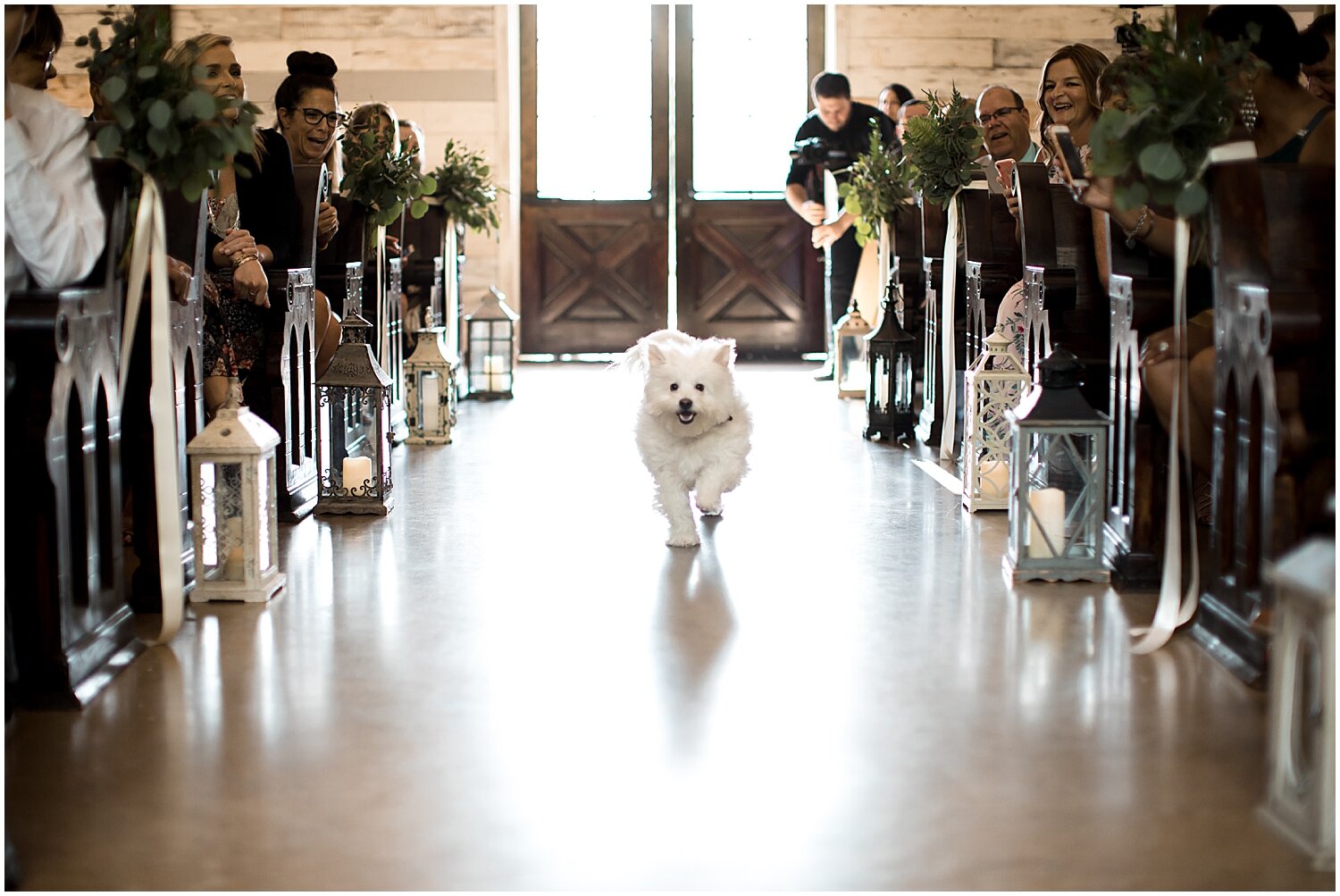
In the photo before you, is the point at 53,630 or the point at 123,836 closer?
the point at 123,836

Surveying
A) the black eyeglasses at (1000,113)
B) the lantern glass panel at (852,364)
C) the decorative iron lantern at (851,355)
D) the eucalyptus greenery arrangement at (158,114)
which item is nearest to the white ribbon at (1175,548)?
the eucalyptus greenery arrangement at (158,114)

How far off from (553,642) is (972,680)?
86 cm

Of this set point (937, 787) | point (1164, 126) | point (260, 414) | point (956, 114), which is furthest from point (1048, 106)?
point (937, 787)

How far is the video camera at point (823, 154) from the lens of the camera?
9.30 m

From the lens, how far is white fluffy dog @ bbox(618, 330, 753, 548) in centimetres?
433

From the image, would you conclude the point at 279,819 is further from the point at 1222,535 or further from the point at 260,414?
the point at 260,414

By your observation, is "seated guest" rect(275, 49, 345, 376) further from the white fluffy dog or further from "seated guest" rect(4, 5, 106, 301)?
"seated guest" rect(4, 5, 106, 301)

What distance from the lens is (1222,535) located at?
3.21m

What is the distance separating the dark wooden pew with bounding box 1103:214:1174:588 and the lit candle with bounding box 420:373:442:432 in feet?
10.3

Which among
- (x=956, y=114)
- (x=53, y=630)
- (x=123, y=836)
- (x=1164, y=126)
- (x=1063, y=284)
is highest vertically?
(x=956, y=114)

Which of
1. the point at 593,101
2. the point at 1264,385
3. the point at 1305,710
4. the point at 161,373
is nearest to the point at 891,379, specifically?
the point at 1264,385

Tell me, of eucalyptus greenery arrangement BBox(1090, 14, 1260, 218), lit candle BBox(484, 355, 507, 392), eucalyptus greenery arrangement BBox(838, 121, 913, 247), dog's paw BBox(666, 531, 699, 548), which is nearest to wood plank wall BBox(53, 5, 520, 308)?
lit candle BBox(484, 355, 507, 392)

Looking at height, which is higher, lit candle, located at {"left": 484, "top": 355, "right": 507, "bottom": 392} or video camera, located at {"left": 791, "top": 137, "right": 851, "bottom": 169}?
video camera, located at {"left": 791, "top": 137, "right": 851, "bottom": 169}

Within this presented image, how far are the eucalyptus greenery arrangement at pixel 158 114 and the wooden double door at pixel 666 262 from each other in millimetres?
7546
